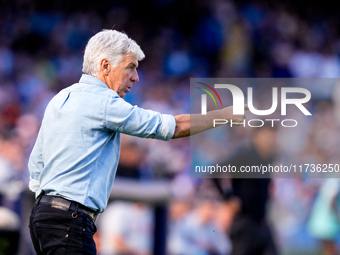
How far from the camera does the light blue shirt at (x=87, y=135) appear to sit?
2443 millimetres

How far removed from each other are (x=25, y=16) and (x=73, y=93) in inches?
373

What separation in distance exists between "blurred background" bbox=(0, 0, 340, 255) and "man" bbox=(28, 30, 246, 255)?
8.04 feet

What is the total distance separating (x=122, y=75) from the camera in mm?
2705

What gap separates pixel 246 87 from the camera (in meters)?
8.16

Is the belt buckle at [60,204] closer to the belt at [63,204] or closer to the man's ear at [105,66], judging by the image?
the belt at [63,204]

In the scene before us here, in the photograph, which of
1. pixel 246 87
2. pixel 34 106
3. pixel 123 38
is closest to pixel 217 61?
pixel 246 87

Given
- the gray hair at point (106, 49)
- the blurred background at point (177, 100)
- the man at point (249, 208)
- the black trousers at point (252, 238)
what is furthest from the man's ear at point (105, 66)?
the black trousers at point (252, 238)

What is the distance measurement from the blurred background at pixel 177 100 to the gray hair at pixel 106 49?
251cm

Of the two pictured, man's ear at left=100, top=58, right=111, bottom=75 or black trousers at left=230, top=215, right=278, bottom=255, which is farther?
black trousers at left=230, top=215, right=278, bottom=255

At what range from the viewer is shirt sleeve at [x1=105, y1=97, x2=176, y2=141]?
8.02ft

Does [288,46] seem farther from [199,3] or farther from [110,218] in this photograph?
[110,218]

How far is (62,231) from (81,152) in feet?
1.37

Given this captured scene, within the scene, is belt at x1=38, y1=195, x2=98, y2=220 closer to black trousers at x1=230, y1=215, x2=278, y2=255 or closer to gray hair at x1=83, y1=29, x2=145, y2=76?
gray hair at x1=83, y1=29, x2=145, y2=76

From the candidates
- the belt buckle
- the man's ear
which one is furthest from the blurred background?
the belt buckle
